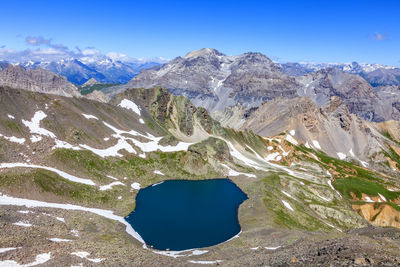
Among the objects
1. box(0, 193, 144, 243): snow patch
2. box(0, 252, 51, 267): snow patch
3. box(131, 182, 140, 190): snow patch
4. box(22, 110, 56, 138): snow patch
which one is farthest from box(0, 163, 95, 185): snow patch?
box(0, 252, 51, 267): snow patch

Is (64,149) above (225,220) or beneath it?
above

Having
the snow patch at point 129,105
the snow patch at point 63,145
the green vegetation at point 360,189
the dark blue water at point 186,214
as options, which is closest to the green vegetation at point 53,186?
the dark blue water at point 186,214

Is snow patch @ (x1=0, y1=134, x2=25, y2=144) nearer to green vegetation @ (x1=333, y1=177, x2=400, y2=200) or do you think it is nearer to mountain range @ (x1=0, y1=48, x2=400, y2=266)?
mountain range @ (x1=0, y1=48, x2=400, y2=266)

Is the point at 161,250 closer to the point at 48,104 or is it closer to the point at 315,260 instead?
the point at 315,260

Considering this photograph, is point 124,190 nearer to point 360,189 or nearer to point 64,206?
point 64,206

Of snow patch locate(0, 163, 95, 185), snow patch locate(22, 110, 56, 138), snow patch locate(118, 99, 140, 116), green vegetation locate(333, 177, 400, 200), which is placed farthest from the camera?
snow patch locate(118, 99, 140, 116)

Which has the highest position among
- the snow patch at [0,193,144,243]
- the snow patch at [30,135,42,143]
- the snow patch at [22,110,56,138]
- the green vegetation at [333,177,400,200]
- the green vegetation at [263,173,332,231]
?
the snow patch at [22,110,56,138]

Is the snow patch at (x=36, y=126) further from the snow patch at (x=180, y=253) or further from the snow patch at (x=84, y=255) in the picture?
the snow patch at (x=84, y=255)

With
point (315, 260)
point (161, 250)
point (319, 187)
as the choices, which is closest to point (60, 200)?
point (161, 250)
